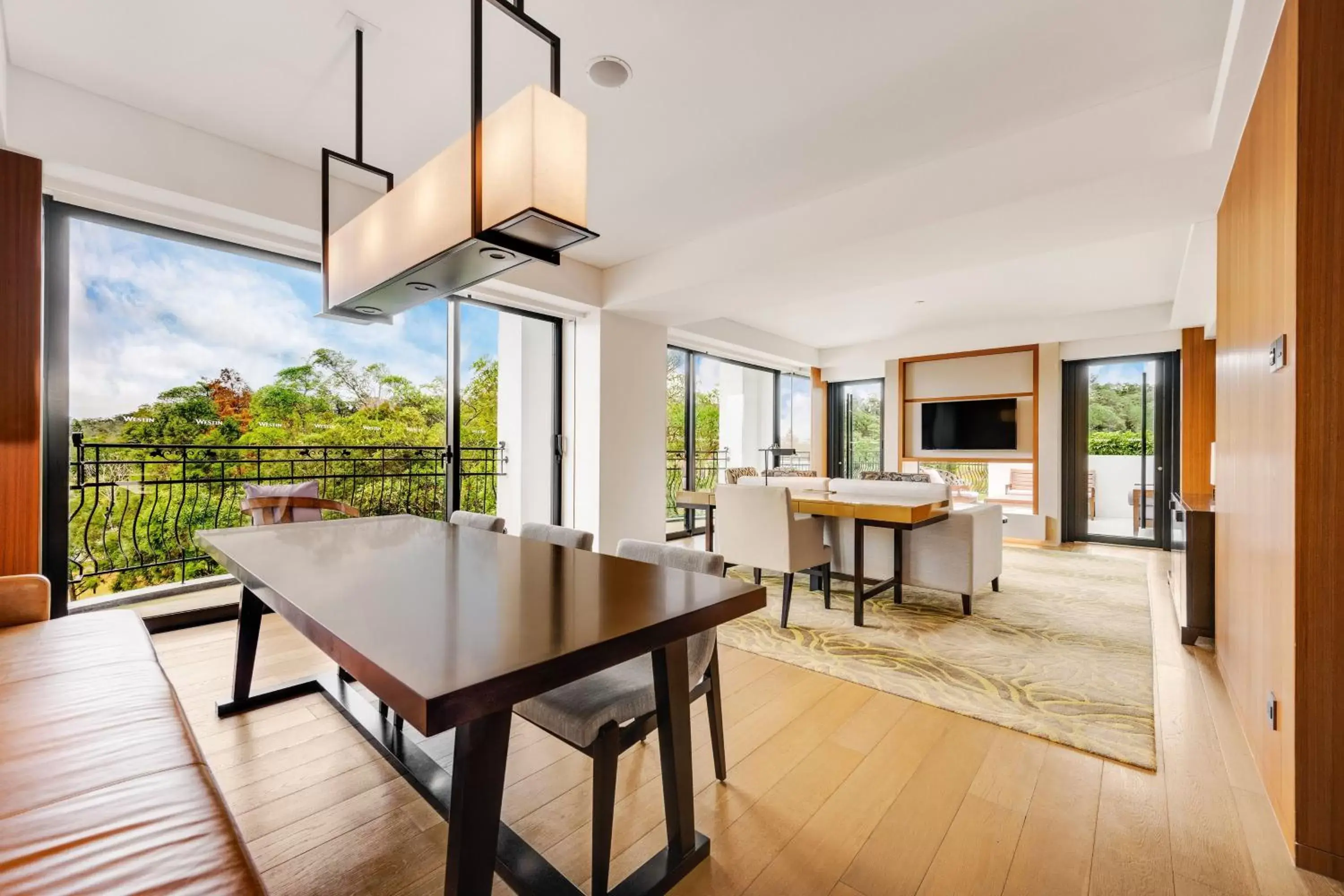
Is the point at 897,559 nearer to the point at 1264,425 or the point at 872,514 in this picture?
the point at 872,514

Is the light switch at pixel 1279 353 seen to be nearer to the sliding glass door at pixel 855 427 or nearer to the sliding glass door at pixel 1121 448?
the sliding glass door at pixel 1121 448

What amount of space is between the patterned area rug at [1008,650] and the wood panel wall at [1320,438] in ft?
1.79

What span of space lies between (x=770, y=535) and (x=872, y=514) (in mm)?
637

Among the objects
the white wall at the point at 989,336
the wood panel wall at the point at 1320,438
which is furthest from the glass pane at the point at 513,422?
the white wall at the point at 989,336

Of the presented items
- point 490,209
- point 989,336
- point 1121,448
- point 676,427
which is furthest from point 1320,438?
point 989,336

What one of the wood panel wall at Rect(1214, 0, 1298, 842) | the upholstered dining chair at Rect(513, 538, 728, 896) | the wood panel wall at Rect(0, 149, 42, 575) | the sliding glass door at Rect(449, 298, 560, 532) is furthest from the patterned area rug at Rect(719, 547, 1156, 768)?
the wood panel wall at Rect(0, 149, 42, 575)

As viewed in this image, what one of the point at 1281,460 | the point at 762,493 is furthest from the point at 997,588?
the point at 1281,460

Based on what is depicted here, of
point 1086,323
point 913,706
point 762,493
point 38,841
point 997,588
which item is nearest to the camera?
point 38,841

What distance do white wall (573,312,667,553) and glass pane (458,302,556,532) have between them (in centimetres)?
33

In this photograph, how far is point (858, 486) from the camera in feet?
14.5

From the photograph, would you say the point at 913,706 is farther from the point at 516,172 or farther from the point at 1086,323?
the point at 1086,323

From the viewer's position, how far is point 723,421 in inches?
295

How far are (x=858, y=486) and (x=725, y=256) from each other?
2.04 meters

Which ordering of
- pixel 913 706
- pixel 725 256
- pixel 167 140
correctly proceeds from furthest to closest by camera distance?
pixel 725 256, pixel 167 140, pixel 913 706
